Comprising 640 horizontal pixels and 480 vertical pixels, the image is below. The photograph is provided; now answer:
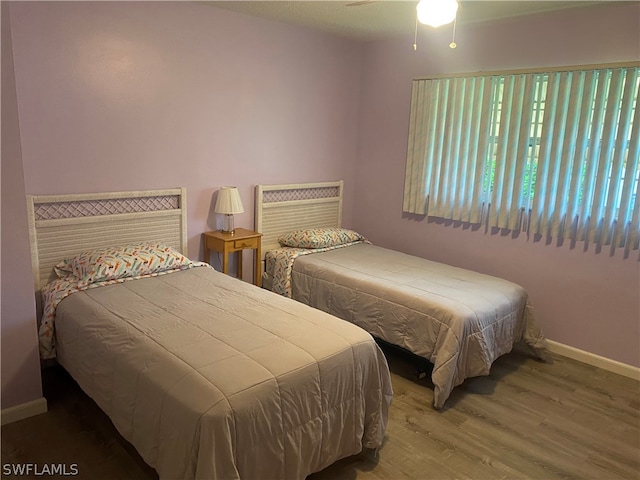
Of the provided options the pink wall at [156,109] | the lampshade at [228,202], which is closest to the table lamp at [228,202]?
the lampshade at [228,202]

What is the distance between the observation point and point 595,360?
3.53 meters

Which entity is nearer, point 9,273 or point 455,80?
point 9,273

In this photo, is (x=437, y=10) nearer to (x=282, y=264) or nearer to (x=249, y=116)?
(x=249, y=116)

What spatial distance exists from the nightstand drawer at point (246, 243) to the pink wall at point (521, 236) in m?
1.47

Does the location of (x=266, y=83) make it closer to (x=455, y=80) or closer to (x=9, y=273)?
(x=455, y=80)

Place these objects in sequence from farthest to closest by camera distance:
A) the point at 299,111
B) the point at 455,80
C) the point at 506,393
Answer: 1. the point at 299,111
2. the point at 455,80
3. the point at 506,393

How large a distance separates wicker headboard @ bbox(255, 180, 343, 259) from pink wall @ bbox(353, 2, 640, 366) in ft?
1.19

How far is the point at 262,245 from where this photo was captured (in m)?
4.28

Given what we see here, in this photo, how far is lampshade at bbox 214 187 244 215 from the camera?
377 centimetres

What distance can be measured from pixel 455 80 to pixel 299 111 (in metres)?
1.37

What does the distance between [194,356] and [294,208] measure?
8.30 ft

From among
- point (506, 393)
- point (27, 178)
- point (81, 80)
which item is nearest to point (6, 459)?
point (27, 178)

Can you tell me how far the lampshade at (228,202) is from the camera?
12.4ft

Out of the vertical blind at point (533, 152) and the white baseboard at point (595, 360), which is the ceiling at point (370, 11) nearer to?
the vertical blind at point (533, 152)
